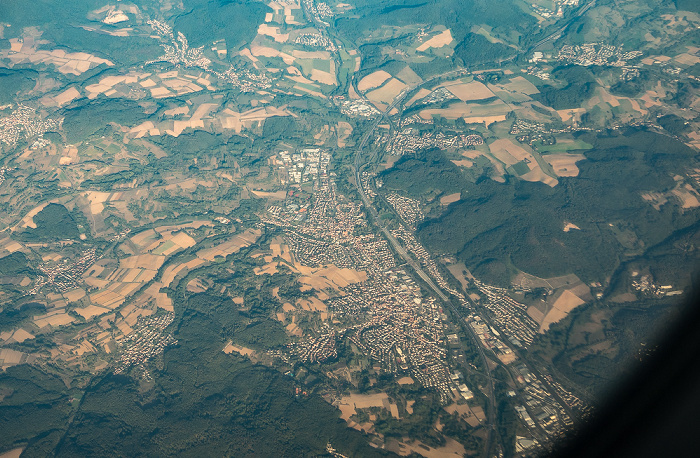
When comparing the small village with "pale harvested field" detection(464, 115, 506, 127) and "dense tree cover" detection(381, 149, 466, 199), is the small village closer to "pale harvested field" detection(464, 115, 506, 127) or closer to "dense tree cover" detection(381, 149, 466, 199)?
"dense tree cover" detection(381, 149, 466, 199)

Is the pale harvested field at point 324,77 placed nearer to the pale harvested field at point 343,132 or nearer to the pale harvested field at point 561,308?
the pale harvested field at point 343,132

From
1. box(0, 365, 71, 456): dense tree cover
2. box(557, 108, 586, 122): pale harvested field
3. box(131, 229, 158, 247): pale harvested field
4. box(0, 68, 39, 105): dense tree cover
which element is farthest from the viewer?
box(0, 68, 39, 105): dense tree cover

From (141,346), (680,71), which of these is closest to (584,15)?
(680,71)

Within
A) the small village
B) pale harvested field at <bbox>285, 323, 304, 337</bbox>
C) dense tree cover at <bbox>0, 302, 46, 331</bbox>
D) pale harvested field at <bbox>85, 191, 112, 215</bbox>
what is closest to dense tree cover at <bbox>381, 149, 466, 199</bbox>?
the small village

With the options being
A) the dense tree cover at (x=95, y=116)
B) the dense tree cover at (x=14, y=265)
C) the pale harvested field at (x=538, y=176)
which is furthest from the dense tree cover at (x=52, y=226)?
the pale harvested field at (x=538, y=176)

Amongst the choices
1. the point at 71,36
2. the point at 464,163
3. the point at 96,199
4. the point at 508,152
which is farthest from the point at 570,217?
the point at 71,36

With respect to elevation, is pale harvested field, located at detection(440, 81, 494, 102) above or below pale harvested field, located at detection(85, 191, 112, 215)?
above

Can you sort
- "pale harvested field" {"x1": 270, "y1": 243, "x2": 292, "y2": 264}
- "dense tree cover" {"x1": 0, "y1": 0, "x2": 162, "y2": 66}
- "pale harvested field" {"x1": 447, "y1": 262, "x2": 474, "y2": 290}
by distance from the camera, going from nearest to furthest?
"pale harvested field" {"x1": 447, "y1": 262, "x2": 474, "y2": 290} → "pale harvested field" {"x1": 270, "y1": 243, "x2": 292, "y2": 264} → "dense tree cover" {"x1": 0, "y1": 0, "x2": 162, "y2": 66}
